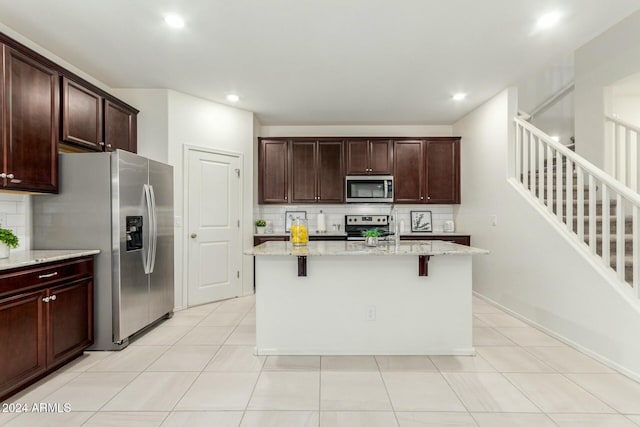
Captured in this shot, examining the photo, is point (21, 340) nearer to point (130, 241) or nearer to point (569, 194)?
point (130, 241)

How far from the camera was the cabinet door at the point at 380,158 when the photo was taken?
18.4ft

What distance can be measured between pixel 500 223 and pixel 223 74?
12.0 feet

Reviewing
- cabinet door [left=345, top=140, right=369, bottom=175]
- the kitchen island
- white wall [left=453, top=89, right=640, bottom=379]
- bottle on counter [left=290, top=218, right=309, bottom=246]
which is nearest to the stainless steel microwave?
cabinet door [left=345, top=140, right=369, bottom=175]

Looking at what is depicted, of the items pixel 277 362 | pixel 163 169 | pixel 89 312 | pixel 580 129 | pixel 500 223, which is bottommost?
pixel 277 362

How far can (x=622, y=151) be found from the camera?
406cm

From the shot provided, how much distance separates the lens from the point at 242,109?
16.4 ft

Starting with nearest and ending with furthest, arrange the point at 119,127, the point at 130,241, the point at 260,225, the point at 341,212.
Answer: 1. the point at 130,241
2. the point at 119,127
3. the point at 260,225
4. the point at 341,212

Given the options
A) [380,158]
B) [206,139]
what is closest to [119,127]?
[206,139]

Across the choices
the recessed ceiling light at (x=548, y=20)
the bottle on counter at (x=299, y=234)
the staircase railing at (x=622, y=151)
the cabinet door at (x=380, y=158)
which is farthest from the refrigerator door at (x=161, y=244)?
the staircase railing at (x=622, y=151)

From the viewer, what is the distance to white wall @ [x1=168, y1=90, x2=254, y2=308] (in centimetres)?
430

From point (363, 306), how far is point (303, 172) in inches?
120

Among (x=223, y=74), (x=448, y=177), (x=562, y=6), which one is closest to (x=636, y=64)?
(x=562, y=6)

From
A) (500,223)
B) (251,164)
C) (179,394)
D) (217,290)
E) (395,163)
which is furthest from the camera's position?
(395,163)

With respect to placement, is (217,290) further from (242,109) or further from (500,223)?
(500,223)
